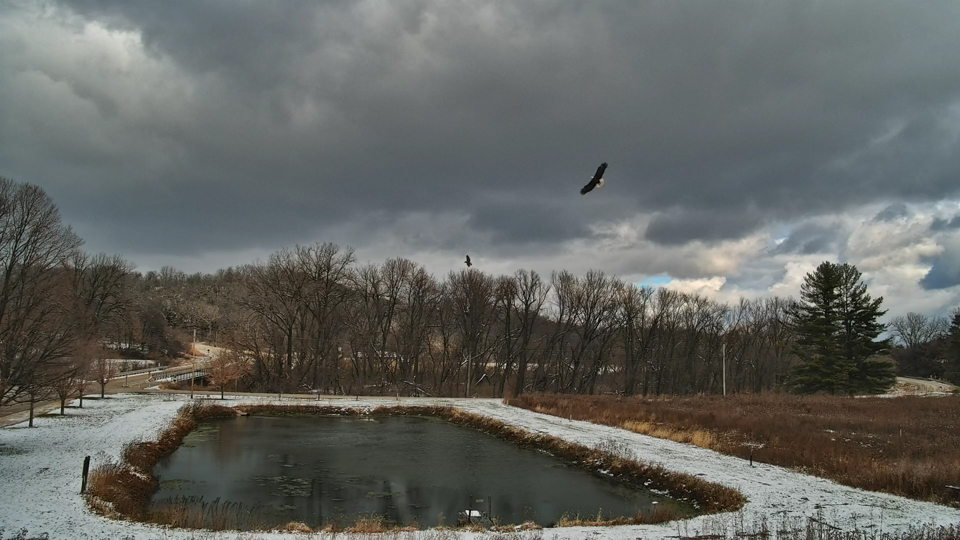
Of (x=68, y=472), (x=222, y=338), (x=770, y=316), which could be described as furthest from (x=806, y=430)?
(x=770, y=316)

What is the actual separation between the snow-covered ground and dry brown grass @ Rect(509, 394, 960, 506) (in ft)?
2.91

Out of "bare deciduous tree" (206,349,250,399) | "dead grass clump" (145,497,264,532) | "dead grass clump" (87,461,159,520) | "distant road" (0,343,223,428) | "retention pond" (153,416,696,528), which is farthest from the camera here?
"bare deciduous tree" (206,349,250,399)

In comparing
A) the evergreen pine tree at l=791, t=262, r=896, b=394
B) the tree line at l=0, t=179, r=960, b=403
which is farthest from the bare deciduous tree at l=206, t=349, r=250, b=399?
the evergreen pine tree at l=791, t=262, r=896, b=394

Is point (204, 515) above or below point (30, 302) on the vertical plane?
below

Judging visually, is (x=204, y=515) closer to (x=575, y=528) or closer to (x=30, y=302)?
(x=575, y=528)

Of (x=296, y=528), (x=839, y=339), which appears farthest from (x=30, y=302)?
(x=839, y=339)

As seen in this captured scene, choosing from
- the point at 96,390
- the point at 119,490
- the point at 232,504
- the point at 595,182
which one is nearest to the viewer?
the point at 595,182

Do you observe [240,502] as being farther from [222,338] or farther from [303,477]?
[222,338]

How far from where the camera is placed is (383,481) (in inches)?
798

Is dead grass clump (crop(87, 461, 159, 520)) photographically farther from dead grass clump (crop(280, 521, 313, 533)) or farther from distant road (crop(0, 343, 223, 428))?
distant road (crop(0, 343, 223, 428))

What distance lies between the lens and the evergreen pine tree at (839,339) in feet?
174

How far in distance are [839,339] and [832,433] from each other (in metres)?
36.0

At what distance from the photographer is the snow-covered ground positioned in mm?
11859

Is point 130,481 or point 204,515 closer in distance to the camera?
point 204,515
